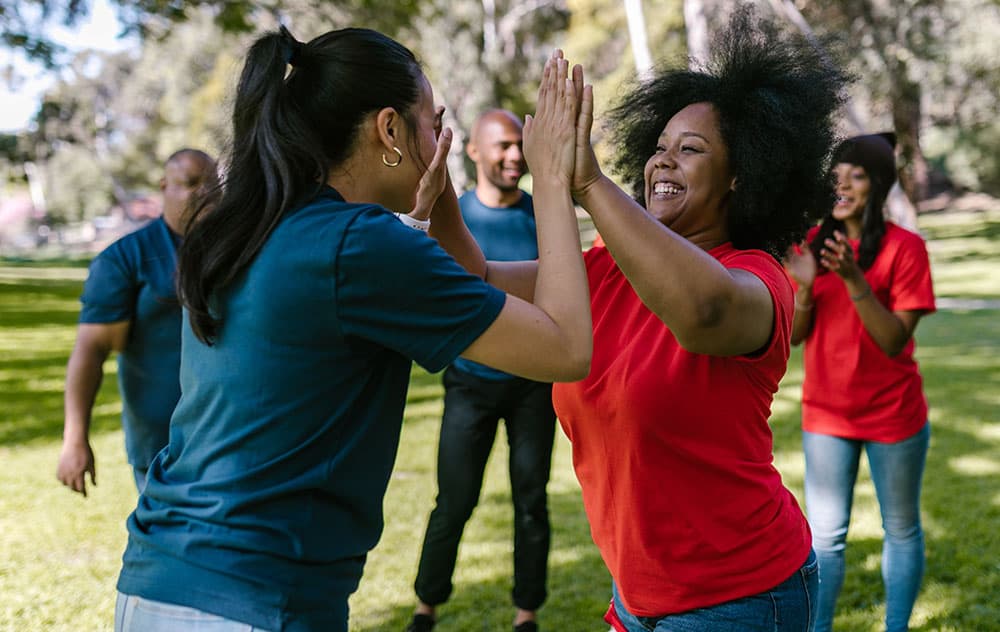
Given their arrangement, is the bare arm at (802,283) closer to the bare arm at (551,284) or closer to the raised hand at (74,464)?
the bare arm at (551,284)

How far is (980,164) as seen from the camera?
4688 cm

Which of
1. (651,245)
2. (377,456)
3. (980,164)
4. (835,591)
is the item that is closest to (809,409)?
(835,591)

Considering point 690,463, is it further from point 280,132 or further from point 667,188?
point 280,132

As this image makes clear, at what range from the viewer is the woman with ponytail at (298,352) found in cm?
174

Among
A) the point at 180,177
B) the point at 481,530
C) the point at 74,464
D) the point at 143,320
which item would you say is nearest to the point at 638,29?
the point at 481,530

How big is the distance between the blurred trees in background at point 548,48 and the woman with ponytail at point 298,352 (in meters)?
11.0

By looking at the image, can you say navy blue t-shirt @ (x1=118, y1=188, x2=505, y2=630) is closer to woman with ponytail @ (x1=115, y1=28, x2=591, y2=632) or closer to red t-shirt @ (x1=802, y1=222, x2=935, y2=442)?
woman with ponytail @ (x1=115, y1=28, x2=591, y2=632)

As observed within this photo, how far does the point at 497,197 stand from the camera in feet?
18.2

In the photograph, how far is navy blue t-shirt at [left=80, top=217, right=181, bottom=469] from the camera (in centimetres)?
418

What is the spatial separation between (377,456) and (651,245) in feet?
2.26

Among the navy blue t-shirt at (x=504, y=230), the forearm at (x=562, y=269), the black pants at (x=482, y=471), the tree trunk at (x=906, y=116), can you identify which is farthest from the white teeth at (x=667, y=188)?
the tree trunk at (x=906, y=116)

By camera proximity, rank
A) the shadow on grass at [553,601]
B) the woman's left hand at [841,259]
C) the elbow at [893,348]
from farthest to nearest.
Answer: the shadow on grass at [553,601], the elbow at [893,348], the woman's left hand at [841,259]

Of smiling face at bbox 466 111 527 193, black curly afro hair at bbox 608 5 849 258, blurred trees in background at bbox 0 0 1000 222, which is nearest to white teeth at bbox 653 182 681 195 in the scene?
black curly afro hair at bbox 608 5 849 258

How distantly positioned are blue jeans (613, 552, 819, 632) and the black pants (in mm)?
2513
